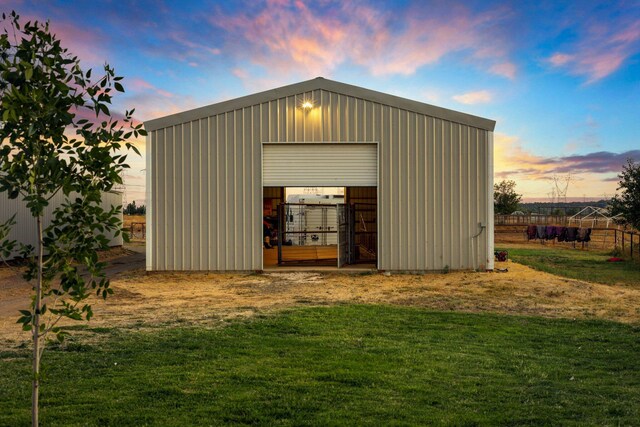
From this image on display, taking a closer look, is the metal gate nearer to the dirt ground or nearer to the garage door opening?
the garage door opening

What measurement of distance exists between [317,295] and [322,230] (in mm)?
15958

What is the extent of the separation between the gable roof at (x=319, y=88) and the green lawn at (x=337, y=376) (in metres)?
9.35

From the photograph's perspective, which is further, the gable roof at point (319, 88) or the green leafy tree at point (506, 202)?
the green leafy tree at point (506, 202)

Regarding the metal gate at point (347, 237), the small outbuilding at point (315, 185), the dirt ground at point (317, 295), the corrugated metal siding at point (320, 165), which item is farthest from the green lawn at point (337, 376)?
the metal gate at point (347, 237)

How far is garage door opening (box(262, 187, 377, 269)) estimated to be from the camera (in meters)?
18.7

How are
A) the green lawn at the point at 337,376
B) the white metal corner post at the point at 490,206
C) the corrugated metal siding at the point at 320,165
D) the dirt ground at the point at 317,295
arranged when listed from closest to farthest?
the green lawn at the point at 337,376 → the dirt ground at the point at 317,295 → the white metal corner post at the point at 490,206 → the corrugated metal siding at the point at 320,165

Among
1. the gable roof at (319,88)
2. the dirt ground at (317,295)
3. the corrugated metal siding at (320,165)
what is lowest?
the dirt ground at (317,295)

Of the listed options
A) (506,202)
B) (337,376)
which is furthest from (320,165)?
(506,202)

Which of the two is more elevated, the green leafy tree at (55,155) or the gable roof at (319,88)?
the gable roof at (319,88)

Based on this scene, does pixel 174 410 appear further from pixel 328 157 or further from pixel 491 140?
pixel 491 140

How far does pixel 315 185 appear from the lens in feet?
54.8

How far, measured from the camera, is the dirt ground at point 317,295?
9.77m

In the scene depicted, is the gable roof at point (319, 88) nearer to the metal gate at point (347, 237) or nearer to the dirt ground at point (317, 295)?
the metal gate at point (347, 237)

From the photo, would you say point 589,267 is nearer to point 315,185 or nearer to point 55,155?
point 315,185
